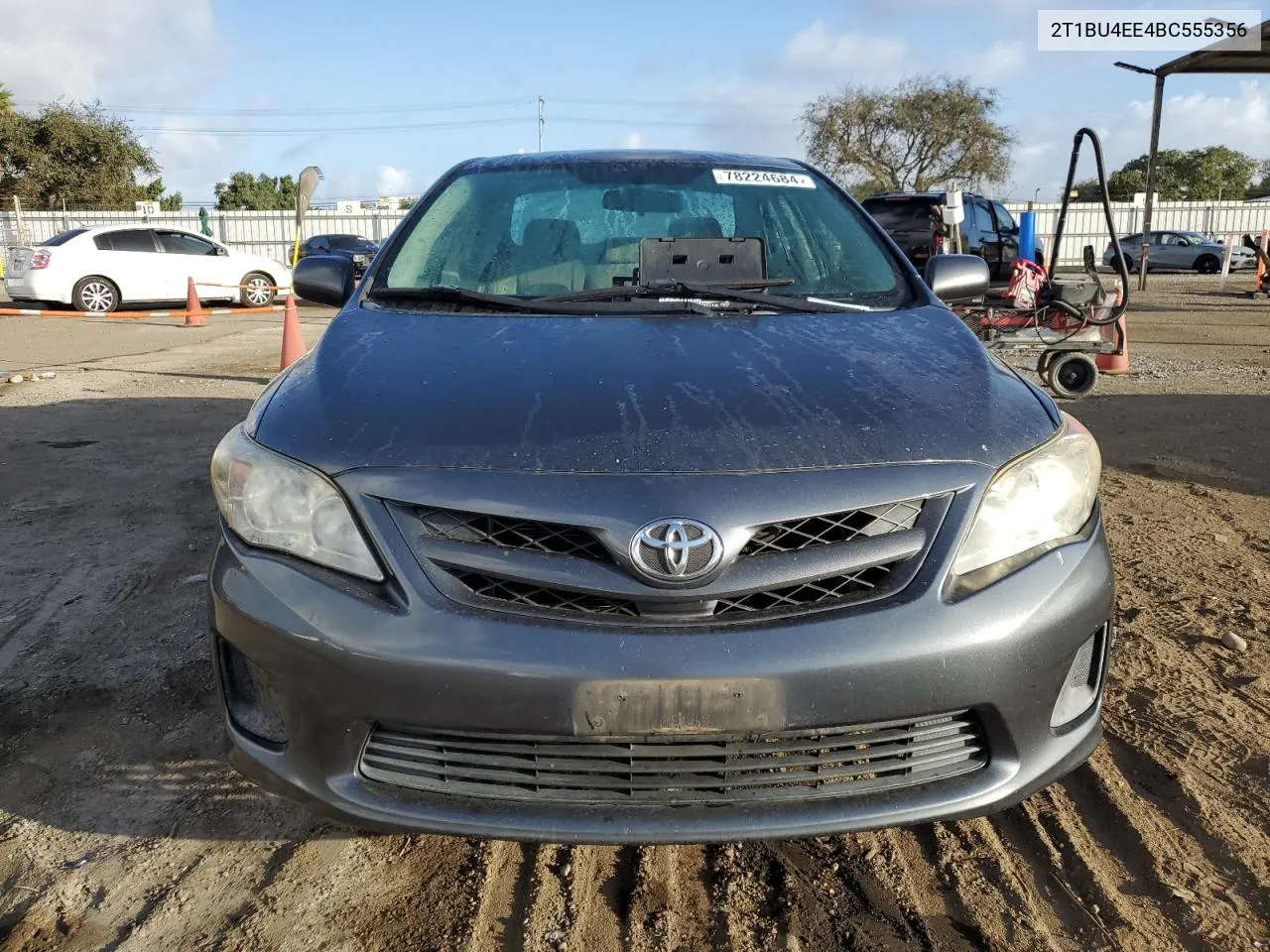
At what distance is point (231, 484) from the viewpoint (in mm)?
1981

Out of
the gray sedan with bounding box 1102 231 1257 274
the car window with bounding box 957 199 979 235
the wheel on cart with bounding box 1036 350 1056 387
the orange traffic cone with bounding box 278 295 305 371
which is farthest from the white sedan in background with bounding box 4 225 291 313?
the gray sedan with bounding box 1102 231 1257 274

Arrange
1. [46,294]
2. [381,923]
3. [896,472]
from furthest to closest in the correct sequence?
[46,294], [381,923], [896,472]

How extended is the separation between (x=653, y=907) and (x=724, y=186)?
2.22 metres

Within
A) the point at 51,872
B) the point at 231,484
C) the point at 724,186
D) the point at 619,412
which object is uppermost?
the point at 724,186

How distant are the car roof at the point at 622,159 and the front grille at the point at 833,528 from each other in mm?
1901

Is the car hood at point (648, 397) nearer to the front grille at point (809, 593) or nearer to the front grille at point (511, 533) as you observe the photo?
the front grille at point (511, 533)

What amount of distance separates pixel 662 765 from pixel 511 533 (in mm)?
488

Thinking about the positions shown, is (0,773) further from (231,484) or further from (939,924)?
(939,924)

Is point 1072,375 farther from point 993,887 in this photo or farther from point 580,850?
point 580,850

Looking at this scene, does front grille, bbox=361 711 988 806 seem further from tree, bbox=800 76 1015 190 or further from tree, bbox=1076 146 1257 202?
tree, bbox=1076 146 1257 202

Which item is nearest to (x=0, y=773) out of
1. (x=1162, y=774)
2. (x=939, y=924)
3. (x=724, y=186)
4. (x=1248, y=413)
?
(x=939, y=924)

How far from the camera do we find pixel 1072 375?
7.69 metres

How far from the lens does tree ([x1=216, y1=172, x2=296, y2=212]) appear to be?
72.0 meters

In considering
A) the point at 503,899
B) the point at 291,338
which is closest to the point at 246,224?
the point at 291,338
